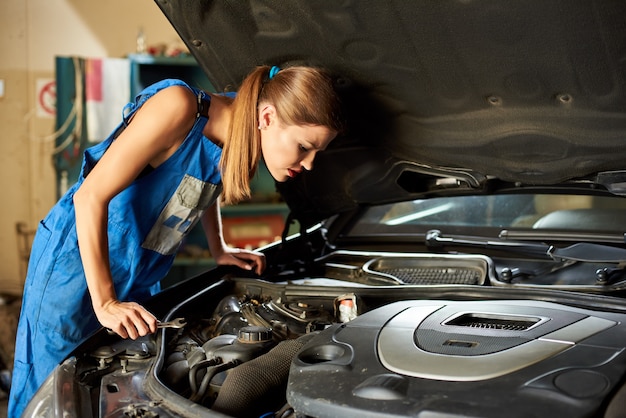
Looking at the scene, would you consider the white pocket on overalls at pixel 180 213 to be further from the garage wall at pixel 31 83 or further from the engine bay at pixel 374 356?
the garage wall at pixel 31 83

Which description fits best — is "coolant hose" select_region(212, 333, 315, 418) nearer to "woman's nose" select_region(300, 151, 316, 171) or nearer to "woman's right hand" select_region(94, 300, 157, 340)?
"woman's right hand" select_region(94, 300, 157, 340)

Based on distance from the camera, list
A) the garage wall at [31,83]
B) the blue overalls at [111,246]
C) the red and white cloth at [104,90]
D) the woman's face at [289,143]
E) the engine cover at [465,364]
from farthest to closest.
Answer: the garage wall at [31,83] < the red and white cloth at [104,90] < the blue overalls at [111,246] < the woman's face at [289,143] < the engine cover at [465,364]

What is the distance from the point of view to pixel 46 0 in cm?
476

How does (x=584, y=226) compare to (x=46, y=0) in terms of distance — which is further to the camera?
(x=46, y=0)

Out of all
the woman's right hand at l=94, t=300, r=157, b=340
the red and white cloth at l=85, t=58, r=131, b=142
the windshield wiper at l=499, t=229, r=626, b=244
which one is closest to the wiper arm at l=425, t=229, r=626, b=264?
the windshield wiper at l=499, t=229, r=626, b=244

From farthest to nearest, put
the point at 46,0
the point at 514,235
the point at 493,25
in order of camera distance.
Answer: the point at 46,0 → the point at 514,235 → the point at 493,25

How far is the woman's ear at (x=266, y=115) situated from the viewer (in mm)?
1646

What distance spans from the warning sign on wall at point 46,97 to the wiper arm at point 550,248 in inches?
140

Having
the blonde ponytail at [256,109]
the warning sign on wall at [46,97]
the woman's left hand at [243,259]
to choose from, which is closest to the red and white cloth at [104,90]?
the warning sign on wall at [46,97]

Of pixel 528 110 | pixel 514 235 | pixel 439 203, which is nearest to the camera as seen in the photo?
pixel 528 110

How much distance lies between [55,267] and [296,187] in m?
0.74

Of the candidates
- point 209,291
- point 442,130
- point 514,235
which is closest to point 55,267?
point 209,291

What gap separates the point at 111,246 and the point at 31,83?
3.42 meters

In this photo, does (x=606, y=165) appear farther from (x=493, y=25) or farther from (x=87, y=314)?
(x=87, y=314)
